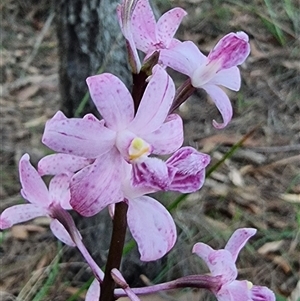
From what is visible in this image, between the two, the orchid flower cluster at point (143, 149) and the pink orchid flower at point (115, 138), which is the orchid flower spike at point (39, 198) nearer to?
the orchid flower cluster at point (143, 149)

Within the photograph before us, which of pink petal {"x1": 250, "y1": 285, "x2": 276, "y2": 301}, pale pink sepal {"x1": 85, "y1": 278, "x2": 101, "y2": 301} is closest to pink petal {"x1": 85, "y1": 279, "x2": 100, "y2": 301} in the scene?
pale pink sepal {"x1": 85, "y1": 278, "x2": 101, "y2": 301}

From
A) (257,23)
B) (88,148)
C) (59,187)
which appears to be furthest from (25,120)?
(88,148)

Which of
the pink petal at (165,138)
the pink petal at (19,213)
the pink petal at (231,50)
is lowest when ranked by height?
the pink petal at (19,213)

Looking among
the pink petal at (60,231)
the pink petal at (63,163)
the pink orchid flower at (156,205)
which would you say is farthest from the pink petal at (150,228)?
the pink petal at (60,231)

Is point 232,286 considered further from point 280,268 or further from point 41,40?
point 41,40

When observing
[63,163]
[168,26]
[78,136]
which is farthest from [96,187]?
[168,26]

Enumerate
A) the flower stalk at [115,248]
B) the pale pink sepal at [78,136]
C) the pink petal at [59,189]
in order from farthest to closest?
the pink petal at [59,189] → the flower stalk at [115,248] → the pale pink sepal at [78,136]

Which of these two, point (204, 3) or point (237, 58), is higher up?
point (237, 58)
